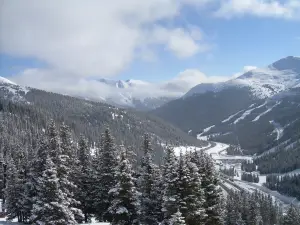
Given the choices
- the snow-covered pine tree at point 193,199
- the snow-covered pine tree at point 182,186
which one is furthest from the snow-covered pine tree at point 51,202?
the snow-covered pine tree at point 193,199

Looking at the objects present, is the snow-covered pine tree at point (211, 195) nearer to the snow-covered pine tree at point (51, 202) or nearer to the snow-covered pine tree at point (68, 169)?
the snow-covered pine tree at point (68, 169)

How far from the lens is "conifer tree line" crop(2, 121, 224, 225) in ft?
137

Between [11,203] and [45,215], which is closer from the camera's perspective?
[45,215]

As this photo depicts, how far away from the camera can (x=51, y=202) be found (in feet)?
139

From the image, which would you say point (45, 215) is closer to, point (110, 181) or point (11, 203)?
point (110, 181)

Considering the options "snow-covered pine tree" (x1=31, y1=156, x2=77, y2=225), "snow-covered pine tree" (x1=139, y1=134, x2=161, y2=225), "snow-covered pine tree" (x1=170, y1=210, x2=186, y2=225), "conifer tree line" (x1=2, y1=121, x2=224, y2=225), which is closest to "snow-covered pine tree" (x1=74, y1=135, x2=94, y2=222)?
"conifer tree line" (x1=2, y1=121, x2=224, y2=225)

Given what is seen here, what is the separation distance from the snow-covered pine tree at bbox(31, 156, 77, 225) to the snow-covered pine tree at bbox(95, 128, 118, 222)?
1255cm

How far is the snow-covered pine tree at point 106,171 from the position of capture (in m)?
55.6

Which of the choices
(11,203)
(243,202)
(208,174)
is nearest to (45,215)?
(208,174)

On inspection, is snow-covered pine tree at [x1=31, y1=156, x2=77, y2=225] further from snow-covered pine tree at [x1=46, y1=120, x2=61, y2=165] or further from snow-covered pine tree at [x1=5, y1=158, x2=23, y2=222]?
snow-covered pine tree at [x1=5, y1=158, x2=23, y2=222]

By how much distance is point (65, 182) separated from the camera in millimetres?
45906

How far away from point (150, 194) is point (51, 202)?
13.1 m

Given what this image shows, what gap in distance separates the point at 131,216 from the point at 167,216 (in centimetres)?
826

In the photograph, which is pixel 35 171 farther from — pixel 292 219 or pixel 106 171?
pixel 292 219
